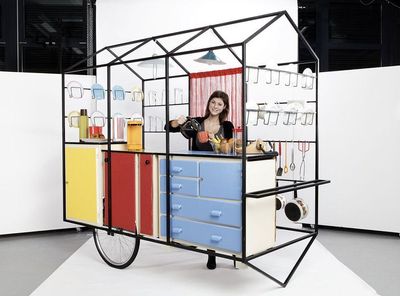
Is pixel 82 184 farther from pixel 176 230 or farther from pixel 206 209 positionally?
pixel 206 209

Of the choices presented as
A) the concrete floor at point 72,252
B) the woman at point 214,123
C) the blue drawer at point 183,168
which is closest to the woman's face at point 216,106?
the woman at point 214,123

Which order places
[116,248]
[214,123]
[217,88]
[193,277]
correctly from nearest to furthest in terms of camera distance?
[193,277]
[214,123]
[116,248]
[217,88]

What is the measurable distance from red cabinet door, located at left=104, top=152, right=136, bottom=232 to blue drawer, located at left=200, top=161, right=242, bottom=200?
2.65 feet

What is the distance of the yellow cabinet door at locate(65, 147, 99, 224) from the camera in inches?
164

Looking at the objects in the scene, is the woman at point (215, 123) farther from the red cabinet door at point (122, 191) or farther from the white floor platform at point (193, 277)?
the white floor platform at point (193, 277)

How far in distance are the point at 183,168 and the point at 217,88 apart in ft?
4.85

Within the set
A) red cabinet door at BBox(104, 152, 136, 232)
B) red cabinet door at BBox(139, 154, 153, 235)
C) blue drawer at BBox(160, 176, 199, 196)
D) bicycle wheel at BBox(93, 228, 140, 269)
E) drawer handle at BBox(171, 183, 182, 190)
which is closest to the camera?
blue drawer at BBox(160, 176, 199, 196)

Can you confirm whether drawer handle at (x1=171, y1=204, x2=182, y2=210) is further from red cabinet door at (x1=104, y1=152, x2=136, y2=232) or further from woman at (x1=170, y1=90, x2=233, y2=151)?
woman at (x1=170, y1=90, x2=233, y2=151)

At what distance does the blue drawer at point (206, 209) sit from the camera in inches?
125

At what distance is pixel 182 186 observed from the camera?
3.53 meters

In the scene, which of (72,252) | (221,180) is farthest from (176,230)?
(72,252)

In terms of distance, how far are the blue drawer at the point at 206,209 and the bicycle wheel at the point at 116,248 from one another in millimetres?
683

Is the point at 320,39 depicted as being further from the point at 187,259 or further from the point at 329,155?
the point at 187,259

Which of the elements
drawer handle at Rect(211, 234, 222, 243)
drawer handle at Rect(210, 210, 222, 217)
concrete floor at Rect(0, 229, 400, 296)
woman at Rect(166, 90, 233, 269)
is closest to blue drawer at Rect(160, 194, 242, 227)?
drawer handle at Rect(210, 210, 222, 217)
